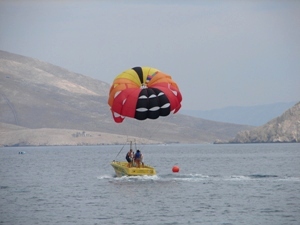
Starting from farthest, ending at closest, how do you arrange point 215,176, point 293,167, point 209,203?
point 293,167 < point 215,176 < point 209,203

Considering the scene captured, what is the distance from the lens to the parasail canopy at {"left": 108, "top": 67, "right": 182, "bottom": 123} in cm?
6112

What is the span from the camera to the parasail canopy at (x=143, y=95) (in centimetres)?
6112

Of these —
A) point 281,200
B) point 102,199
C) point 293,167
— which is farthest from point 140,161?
point 293,167

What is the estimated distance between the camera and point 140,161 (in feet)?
219

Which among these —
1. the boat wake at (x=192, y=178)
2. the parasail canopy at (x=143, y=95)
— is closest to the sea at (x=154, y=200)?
the boat wake at (x=192, y=178)

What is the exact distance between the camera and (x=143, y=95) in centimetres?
6122

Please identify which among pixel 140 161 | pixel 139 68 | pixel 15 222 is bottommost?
pixel 15 222

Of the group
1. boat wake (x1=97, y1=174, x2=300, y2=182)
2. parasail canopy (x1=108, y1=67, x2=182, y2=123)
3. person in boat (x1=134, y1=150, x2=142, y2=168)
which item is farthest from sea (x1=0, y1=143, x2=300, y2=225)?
parasail canopy (x1=108, y1=67, x2=182, y2=123)

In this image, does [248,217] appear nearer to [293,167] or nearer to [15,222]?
[15,222]

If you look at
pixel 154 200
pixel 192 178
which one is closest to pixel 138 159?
pixel 192 178

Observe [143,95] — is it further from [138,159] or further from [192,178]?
[192,178]

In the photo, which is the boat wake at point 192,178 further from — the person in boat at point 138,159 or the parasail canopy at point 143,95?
the parasail canopy at point 143,95

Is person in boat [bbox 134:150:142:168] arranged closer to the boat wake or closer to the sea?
the boat wake

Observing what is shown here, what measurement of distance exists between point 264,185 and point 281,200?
10.8m
